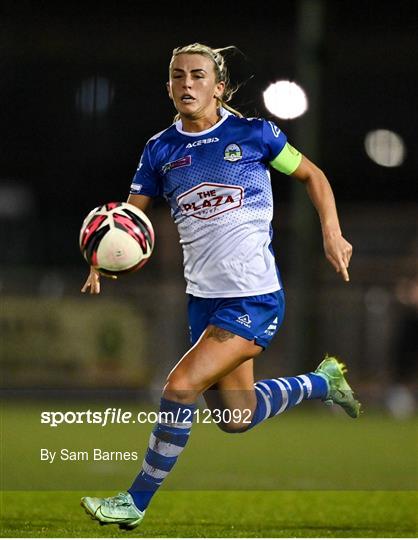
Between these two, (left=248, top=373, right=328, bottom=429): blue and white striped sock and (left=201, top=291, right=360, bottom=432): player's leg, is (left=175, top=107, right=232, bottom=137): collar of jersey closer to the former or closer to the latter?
(left=201, top=291, right=360, bottom=432): player's leg

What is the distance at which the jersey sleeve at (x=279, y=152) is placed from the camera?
16.5 feet

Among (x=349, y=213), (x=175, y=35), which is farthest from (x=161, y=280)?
(x=175, y=35)

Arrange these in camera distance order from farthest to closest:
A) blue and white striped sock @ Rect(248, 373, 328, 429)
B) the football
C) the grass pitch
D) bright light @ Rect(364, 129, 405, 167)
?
bright light @ Rect(364, 129, 405, 167)
blue and white striped sock @ Rect(248, 373, 328, 429)
the grass pitch
the football

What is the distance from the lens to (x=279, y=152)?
198 inches

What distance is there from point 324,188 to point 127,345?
7.70 metres

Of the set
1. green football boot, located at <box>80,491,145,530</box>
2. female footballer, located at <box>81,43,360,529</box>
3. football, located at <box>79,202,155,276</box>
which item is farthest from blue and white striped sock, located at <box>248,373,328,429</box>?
football, located at <box>79,202,155,276</box>

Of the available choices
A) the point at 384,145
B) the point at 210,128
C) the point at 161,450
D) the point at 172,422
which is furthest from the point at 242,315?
the point at 384,145

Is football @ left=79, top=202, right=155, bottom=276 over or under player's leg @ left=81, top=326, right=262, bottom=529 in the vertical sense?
over

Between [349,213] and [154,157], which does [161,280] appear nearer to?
[349,213]

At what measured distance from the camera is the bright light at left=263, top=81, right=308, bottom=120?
559 cm

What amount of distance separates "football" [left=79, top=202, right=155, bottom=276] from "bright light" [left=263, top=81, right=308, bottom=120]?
1.12 m

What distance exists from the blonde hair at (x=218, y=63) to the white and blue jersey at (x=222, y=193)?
0.07 metres

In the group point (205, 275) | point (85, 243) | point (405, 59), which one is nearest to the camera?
point (85, 243)

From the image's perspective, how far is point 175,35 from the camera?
737cm
